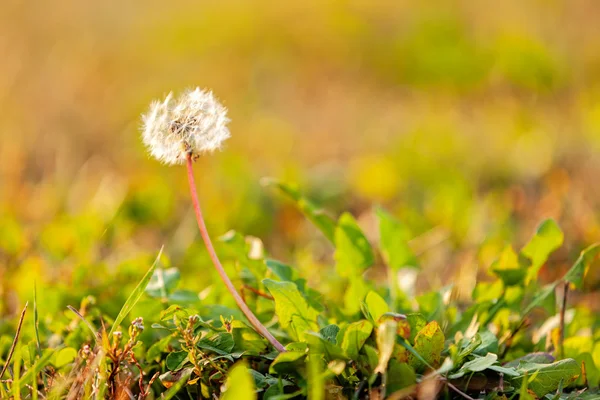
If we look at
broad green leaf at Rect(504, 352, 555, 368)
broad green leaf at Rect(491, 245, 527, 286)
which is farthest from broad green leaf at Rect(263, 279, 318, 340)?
broad green leaf at Rect(491, 245, 527, 286)

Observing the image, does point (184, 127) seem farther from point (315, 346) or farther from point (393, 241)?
point (393, 241)

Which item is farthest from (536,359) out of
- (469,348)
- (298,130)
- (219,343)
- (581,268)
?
(298,130)

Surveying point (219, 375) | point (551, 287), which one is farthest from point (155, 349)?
point (551, 287)

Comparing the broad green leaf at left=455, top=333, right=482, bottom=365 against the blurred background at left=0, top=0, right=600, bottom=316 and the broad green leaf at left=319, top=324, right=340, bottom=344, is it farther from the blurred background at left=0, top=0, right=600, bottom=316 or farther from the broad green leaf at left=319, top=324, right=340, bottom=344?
the blurred background at left=0, top=0, right=600, bottom=316

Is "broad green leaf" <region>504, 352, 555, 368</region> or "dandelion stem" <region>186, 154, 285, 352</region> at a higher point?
"dandelion stem" <region>186, 154, 285, 352</region>

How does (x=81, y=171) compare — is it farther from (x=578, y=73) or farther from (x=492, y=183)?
(x=578, y=73)

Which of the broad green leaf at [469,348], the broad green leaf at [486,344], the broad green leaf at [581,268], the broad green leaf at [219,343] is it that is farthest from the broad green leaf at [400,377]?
the broad green leaf at [581,268]

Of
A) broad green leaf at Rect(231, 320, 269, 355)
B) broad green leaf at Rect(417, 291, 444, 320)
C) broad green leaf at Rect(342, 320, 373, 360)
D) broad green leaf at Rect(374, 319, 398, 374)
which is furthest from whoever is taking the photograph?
broad green leaf at Rect(417, 291, 444, 320)
